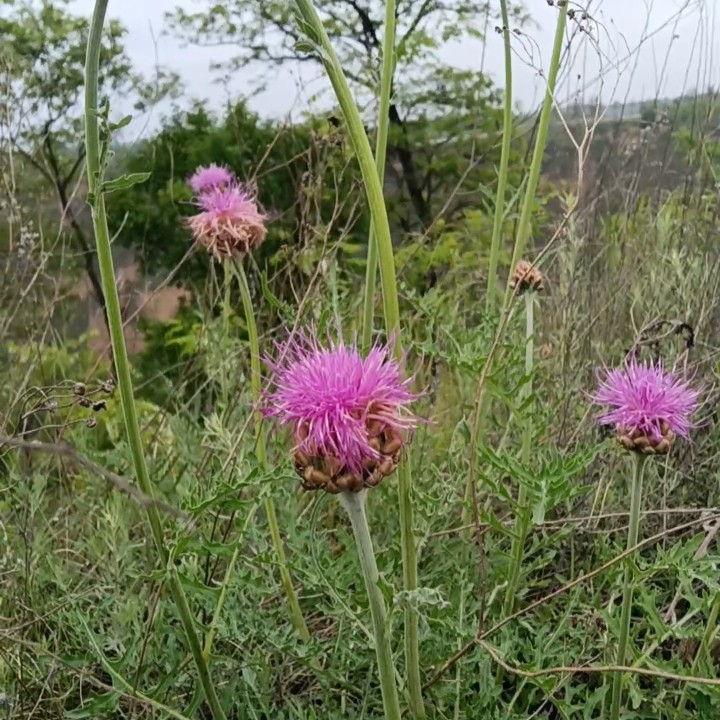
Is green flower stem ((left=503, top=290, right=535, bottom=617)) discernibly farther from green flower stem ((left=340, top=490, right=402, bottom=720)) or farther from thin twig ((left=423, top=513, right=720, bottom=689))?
green flower stem ((left=340, top=490, right=402, bottom=720))

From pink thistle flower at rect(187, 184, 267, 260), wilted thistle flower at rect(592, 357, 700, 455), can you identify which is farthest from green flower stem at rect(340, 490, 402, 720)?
pink thistle flower at rect(187, 184, 267, 260)

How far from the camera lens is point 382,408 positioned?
3.34 feet

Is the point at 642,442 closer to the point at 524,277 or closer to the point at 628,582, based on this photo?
the point at 628,582

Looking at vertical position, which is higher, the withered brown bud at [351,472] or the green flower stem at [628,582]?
the withered brown bud at [351,472]

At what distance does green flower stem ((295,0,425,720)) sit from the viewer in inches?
41.7

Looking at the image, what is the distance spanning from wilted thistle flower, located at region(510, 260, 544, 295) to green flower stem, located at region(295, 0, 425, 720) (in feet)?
1.21

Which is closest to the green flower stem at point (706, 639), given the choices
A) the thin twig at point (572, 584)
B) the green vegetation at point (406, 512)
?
the green vegetation at point (406, 512)

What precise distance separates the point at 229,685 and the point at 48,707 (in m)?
0.39

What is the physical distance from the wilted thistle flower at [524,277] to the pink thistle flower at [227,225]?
0.50 m

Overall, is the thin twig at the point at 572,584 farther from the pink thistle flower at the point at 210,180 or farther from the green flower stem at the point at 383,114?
the pink thistle flower at the point at 210,180

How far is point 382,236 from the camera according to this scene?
44.5 inches

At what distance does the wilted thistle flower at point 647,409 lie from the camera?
1232 mm

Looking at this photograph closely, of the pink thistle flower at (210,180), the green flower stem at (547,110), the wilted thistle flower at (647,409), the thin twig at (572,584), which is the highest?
the green flower stem at (547,110)

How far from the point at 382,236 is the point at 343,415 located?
26 cm
